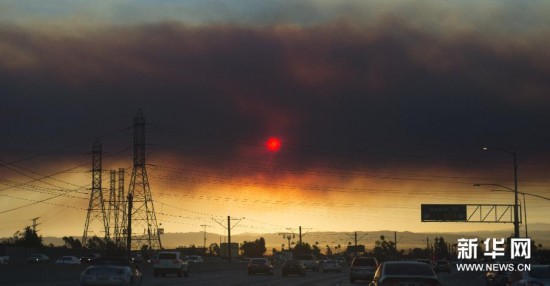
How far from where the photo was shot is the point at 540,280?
27.8 meters

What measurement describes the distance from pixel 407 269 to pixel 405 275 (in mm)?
485

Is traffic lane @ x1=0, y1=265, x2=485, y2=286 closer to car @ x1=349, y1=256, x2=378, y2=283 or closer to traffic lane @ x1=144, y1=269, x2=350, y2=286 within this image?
traffic lane @ x1=144, y1=269, x2=350, y2=286

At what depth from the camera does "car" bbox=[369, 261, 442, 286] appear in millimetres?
24344

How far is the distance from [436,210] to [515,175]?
26.0 metres

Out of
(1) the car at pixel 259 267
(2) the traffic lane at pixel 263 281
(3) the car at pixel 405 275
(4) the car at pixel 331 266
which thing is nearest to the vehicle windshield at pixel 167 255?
(2) the traffic lane at pixel 263 281

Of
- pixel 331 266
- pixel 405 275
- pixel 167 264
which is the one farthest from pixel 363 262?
pixel 331 266

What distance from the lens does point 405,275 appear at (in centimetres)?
2456

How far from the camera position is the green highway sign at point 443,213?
99.0 m

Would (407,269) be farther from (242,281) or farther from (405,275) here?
(242,281)

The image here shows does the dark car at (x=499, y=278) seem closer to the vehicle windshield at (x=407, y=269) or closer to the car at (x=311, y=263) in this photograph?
the vehicle windshield at (x=407, y=269)

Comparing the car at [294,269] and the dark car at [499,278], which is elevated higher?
the dark car at [499,278]

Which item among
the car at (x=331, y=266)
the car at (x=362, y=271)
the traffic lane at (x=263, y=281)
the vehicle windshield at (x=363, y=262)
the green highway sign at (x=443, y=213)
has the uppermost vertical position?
the green highway sign at (x=443, y=213)

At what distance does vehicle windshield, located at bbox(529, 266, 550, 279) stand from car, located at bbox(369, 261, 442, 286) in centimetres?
520

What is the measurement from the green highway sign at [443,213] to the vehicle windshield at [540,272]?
232 feet
